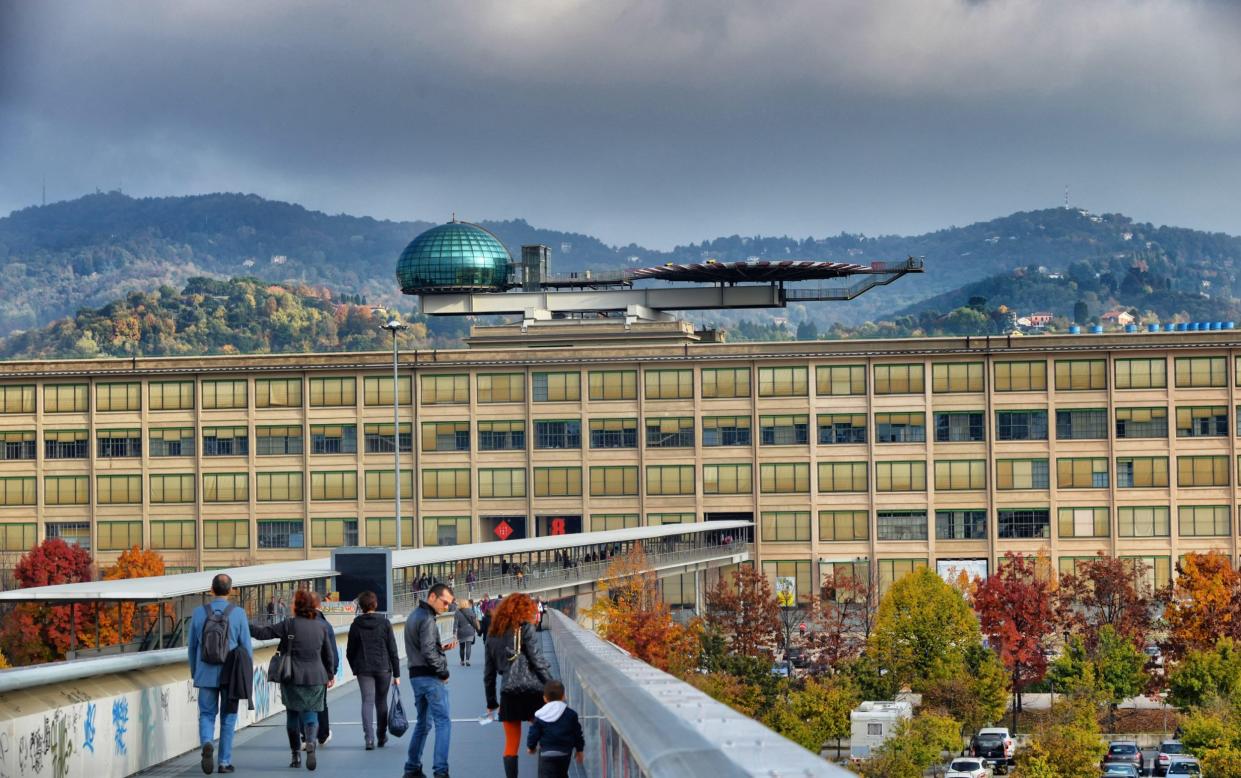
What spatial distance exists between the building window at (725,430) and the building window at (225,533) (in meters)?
35.8

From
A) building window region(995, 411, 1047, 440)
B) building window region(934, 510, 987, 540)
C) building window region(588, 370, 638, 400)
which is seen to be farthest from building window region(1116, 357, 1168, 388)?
building window region(588, 370, 638, 400)

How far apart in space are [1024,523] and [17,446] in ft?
253

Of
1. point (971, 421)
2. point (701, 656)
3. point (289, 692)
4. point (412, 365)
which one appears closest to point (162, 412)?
Answer: point (412, 365)

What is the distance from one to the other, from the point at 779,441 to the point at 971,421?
45.6 feet

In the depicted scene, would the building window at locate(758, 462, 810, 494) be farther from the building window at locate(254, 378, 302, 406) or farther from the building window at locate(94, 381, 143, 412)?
the building window at locate(94, 381, 143, 412)

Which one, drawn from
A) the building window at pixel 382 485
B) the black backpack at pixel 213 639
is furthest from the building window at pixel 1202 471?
the black backpack at pixel 213 639

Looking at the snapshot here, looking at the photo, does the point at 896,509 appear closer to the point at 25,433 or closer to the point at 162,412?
the point at 162,412

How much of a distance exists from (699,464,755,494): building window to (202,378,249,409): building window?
32.0m

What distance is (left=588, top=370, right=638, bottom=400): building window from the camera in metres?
Answer: 129

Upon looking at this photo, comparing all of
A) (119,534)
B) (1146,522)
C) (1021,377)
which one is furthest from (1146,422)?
(119,534)

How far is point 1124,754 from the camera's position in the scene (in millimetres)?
85312

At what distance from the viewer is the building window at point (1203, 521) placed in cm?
12206

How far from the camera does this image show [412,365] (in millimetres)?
130750

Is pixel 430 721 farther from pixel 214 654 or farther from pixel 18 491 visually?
pixel 18 491
